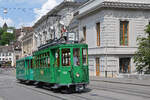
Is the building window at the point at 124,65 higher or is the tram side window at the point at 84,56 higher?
the tram side window at the point at 84,56

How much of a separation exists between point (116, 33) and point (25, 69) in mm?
14516

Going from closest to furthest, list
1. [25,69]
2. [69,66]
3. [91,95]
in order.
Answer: [91,95], [69,66], [25,69]

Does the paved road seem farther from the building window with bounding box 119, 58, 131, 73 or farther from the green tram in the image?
the building window with bounding box 119, 58, 131, 73

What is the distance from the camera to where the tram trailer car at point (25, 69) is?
23891 mm

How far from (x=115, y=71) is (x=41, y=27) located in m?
39.5

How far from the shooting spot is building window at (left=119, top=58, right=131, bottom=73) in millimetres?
36500

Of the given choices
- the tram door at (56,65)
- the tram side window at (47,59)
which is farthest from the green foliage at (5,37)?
the tram door at (56,65)

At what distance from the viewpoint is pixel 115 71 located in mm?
35344

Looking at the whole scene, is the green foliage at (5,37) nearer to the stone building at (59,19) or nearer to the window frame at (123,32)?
the stone building at (59,19)

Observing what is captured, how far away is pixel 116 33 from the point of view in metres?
36.2

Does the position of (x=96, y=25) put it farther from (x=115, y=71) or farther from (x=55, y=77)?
(x=55, y=77)

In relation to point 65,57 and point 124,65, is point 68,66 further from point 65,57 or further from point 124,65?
point 124,65

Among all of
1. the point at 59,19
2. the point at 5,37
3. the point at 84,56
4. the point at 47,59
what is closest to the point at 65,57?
the point at 84,56

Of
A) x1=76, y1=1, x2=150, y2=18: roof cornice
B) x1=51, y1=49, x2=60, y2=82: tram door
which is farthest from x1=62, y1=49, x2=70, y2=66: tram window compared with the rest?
x1=76, y1=1, x2=150, y2=18: roof cornice
